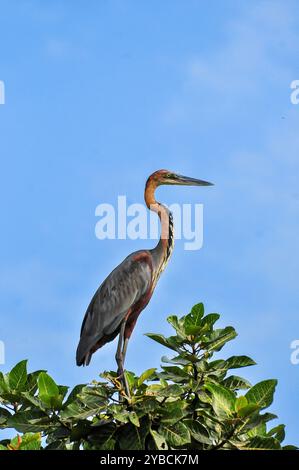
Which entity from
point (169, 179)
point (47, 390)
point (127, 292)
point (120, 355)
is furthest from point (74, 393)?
point (169, 179)

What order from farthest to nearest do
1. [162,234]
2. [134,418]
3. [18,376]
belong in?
[162,234], [18,376], [134,418]

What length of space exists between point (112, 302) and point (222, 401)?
2695 millimetres

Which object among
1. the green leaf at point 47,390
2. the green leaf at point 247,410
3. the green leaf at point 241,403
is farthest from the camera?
the green leaf at point 47,390

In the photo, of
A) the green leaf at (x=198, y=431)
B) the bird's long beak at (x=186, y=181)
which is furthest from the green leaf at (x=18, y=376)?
the bird's long beak at (x=186, y=181)

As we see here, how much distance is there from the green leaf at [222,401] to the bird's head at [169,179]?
3.46 metres

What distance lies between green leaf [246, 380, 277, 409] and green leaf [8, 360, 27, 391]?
2.16 m

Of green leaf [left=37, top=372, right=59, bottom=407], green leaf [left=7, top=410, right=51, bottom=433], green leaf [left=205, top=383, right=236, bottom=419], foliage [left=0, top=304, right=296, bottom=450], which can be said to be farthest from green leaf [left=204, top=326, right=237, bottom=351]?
green leaf [left=7, top=410, right=51, bottom=433]

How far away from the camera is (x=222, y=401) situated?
7805 mm

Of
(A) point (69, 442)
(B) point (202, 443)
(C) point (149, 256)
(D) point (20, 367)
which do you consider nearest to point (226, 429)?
(B) point (202, 443)

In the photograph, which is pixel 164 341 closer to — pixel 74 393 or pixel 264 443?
pixel 74 393

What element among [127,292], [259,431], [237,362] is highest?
[127,292]

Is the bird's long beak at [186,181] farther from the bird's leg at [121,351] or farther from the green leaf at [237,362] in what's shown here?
the green leaf at [237,362]

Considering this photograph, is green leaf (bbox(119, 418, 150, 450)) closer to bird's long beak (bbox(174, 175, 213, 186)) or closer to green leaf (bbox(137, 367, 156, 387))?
green leaf (bbox(137, 367, 156, 387))

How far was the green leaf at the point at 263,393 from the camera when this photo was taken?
314 inches
